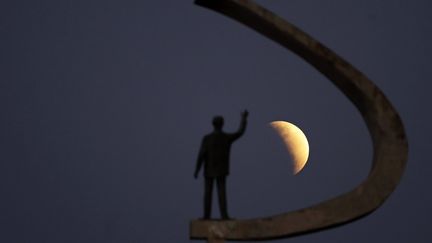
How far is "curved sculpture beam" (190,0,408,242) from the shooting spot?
9102 millimetres

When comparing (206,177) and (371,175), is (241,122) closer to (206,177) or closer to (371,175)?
(206,177)

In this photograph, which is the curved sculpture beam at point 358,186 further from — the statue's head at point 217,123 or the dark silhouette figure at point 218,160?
the statue's head at point 217,123

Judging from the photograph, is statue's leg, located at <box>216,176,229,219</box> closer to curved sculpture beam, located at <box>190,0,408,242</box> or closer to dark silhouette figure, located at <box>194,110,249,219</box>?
dark silhouette figure, located at <box>194,110,249,219</box>

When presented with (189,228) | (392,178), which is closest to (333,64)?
(392,178)

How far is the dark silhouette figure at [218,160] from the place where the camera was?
975 centimetres

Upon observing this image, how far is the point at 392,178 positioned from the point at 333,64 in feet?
6.52

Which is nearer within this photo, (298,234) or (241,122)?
(298,234)

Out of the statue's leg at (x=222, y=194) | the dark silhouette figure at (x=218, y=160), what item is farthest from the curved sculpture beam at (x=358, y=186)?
the dark silhouette figure at (x=218, y=160)

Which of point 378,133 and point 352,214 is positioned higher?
point 378,133

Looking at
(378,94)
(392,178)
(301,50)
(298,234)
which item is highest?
(301,50)

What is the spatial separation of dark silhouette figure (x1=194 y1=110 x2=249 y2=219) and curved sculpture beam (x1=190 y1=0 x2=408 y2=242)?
610 mm

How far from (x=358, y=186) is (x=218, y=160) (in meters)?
2.27

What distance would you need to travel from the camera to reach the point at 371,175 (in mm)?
9242

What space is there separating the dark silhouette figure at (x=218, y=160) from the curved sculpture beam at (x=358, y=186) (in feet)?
2.00
